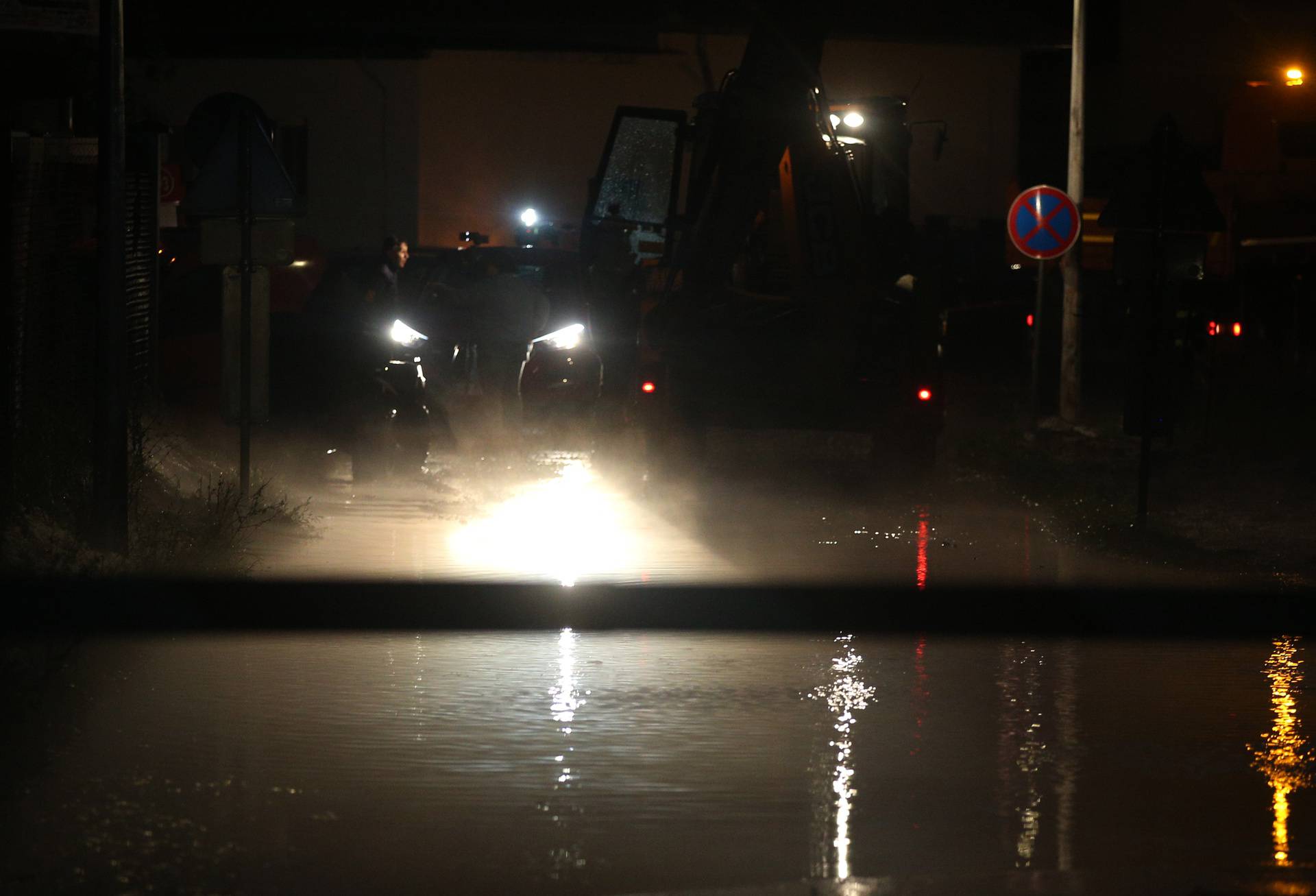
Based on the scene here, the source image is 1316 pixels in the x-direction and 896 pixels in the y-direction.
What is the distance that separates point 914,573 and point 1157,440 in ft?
31.7

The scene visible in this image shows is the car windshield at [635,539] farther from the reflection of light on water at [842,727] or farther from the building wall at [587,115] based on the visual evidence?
the building wall at [587,115]

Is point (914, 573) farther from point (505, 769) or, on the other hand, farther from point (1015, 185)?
point (1015, 185)

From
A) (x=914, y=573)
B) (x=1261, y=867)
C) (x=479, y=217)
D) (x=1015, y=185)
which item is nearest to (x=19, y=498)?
(x=914, y=573)

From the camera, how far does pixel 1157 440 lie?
66.8 ft

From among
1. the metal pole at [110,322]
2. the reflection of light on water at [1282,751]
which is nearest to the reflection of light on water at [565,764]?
the reflection of light on water at [1282,751]

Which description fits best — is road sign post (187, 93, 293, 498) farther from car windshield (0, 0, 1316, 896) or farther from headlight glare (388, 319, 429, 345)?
headlight glare (388, 319, 429, 345)

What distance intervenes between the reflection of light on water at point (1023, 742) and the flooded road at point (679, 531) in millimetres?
2160

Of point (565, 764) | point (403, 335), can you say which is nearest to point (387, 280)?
point (403, 335)

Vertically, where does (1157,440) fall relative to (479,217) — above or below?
below

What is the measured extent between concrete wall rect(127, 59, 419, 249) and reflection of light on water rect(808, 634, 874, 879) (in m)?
33.7

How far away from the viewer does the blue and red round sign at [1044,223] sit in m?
19.6

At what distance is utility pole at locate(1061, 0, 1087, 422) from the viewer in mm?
21828

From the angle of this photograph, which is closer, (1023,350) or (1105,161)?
(1023,350)

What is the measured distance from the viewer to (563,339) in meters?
17.8
